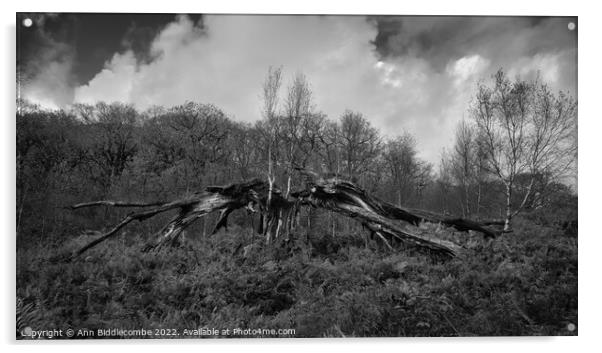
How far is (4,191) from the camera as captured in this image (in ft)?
15.7

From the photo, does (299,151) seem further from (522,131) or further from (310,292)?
(522,131)

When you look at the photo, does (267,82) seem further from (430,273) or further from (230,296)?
(430,273)

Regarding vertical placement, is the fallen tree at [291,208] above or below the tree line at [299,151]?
below

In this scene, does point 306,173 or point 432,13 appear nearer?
point 432,13

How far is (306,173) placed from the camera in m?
6.96

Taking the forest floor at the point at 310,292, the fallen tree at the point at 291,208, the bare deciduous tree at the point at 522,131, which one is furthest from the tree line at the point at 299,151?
the forest floor at the point at 310,292

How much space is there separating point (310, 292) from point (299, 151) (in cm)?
300

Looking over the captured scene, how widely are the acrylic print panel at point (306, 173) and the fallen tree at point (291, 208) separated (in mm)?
40

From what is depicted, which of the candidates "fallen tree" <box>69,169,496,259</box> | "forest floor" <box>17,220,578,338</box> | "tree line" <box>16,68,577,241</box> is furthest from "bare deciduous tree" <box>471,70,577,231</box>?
"fallen tree" <box>69,169,496,259</box>

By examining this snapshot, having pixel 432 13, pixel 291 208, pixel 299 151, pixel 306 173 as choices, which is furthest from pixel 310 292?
pixel 432 13

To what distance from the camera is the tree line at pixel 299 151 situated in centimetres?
545

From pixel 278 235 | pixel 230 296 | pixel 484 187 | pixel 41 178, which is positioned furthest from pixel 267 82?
pixel 484 187

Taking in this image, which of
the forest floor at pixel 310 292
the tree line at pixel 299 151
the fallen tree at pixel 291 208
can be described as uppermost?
the tree line at pixel 299 151

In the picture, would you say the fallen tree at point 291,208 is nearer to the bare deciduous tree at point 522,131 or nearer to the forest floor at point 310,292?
the forest floor at point 310,292
